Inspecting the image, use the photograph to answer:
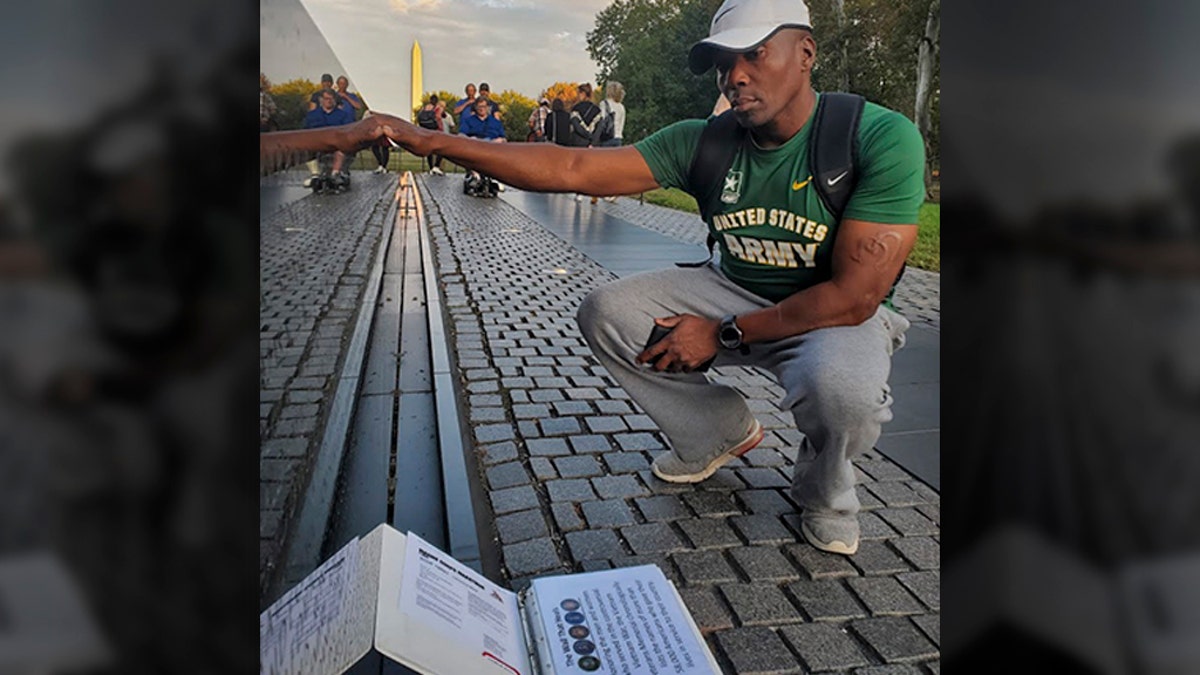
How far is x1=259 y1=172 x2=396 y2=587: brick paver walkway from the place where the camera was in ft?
3.35

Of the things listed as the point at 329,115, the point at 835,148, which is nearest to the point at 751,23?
the point at 835,148

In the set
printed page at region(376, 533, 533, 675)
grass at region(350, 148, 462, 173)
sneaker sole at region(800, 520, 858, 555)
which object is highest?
grass at region(350, 148, 462, 173)

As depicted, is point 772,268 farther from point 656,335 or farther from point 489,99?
point 489,99

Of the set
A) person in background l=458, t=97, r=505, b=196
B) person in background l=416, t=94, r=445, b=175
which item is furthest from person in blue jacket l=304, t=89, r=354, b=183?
person in background l=458, t=97, r=505, b=196

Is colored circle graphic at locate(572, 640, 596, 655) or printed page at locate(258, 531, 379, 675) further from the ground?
printed page at locate(258, 531, 379, 675)

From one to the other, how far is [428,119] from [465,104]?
0.49 m

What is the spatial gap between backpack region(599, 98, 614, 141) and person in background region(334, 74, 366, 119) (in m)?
1.67

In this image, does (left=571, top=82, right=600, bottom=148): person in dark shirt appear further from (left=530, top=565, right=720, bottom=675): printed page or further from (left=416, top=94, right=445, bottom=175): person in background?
(left=530, top=565, right=720, bottom=675): printed page

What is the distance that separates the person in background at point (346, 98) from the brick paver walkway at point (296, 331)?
0.17 m

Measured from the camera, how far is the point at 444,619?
205 cm

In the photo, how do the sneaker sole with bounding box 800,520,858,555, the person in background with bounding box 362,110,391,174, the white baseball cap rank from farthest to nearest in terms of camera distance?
the sneaker sole with bounding box 800,520,858,555
the white baseball cap
the person in background with bounding box 362,110,391,174

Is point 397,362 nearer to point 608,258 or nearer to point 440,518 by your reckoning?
point 440,518

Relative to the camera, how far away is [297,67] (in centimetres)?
117
